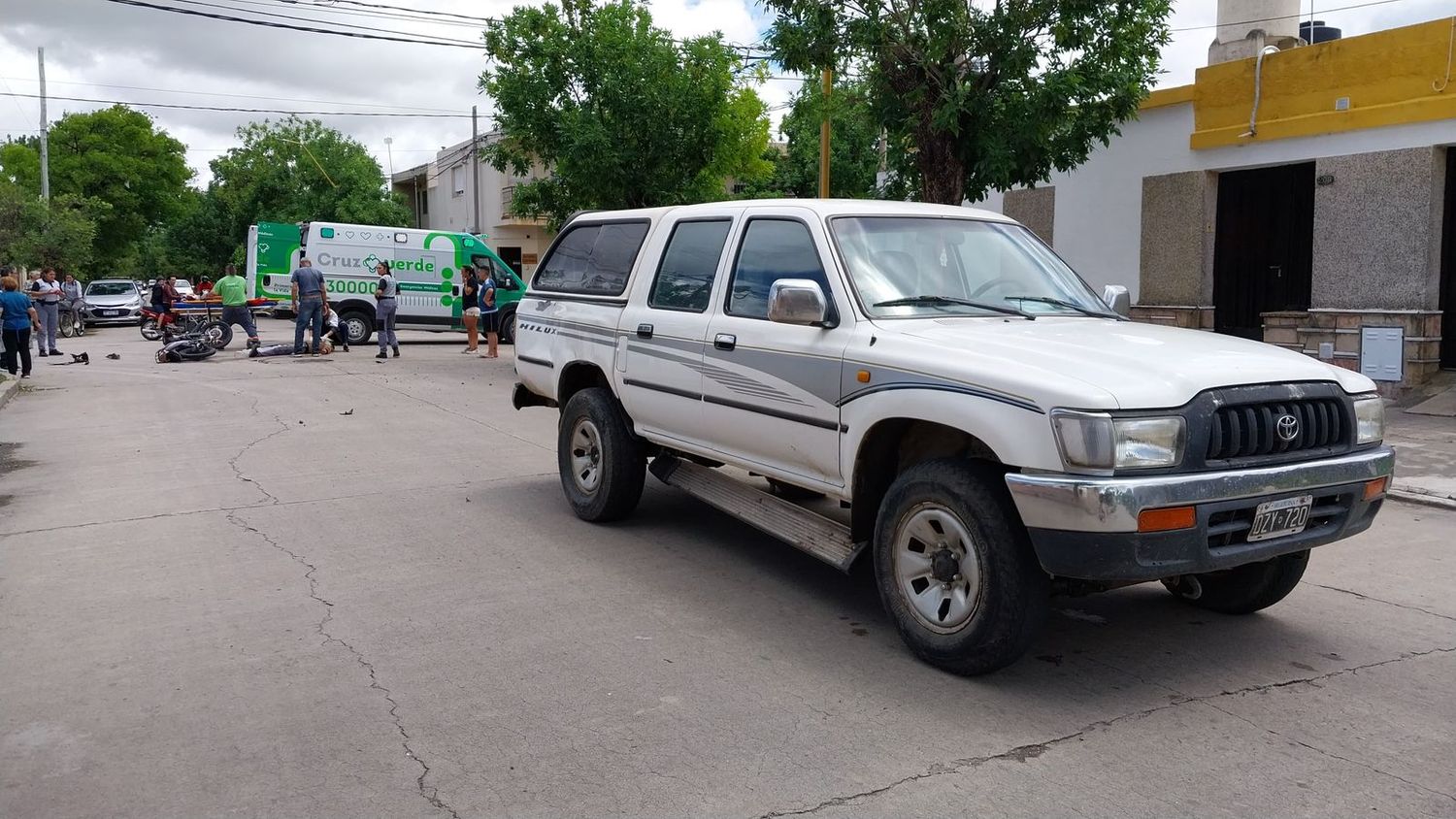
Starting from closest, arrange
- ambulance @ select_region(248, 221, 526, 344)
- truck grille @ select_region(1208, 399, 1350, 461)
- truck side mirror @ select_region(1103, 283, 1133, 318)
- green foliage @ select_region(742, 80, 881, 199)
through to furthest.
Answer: truck grille @ select_region(1208, 399, 1350, 461) < truck side mirror @ select_region(1103, 283, 1133, 318) < ambulance @ select_region(248, 221, 526, 344) < green foliage @ select_region(742, 80, 881, 199)

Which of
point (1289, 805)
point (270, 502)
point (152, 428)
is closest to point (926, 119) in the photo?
point (270, 502)

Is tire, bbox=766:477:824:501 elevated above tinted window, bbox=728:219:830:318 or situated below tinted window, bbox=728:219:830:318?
below

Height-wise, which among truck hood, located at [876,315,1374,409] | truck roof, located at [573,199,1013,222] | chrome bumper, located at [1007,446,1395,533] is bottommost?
chrome bumper, located at [1007,446,1395,533]

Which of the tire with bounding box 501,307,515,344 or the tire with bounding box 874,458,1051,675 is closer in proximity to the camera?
the tire with bounding box 874,458,1051,675

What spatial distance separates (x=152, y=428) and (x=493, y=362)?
9058 mm

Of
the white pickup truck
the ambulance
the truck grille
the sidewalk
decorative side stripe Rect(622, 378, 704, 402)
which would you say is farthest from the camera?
the ambulance

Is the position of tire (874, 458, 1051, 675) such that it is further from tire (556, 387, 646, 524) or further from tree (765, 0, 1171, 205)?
tree (765, 0, 1171, 205)

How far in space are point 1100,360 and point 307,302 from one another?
1926 centimetres

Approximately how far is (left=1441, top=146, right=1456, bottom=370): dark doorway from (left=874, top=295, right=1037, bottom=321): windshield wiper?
9.90 meters

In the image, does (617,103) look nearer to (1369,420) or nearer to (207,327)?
(207,327)

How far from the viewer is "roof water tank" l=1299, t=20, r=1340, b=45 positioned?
16.2 meters

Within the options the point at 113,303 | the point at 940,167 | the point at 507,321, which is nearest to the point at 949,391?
the point at 940,167

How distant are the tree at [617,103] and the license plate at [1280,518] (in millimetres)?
15656

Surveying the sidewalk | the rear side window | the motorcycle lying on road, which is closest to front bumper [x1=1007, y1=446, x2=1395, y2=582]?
the rear side window
